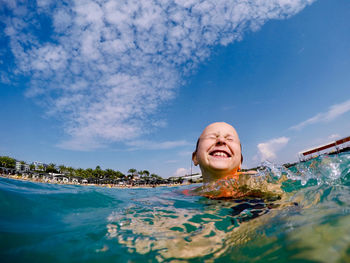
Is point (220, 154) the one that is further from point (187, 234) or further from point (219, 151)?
point (187, 234)

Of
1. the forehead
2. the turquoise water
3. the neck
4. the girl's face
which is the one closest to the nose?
the girl's face

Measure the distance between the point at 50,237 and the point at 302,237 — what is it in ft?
7.57

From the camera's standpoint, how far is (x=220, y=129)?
3.59 metres

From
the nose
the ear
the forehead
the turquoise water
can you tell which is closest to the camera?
the turquoise water

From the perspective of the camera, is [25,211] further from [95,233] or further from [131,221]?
[131,221]

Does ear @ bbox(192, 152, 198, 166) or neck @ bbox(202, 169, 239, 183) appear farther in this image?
ear @ bbox(192, 152, 198, 166)

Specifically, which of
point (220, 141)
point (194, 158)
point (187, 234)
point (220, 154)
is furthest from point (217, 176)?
point (187, 234)

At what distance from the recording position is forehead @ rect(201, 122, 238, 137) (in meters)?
3.56

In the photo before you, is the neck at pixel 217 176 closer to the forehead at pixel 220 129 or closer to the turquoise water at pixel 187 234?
the turquoise water at pixel 187 234

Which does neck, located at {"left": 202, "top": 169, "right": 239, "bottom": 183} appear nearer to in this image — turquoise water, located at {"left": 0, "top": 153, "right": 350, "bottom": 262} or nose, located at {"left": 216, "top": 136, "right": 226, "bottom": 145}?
nose, located at {"left": 216, "top": 136, "right": 226, "bottom": 145}

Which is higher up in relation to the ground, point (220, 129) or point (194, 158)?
point (220, 129)

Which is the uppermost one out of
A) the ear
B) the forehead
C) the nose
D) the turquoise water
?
the forehead

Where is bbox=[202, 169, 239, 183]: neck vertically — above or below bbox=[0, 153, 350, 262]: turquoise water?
above

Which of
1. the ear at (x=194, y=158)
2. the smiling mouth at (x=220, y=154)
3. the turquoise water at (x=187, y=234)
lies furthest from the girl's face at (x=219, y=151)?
the turquoise water at (x=187, y=234)
